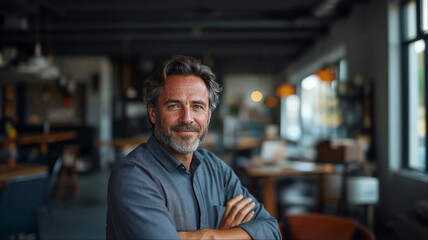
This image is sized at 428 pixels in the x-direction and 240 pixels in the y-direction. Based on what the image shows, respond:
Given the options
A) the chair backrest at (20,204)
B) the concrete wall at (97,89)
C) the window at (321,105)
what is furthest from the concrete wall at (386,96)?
the concrete wall at (97,89)

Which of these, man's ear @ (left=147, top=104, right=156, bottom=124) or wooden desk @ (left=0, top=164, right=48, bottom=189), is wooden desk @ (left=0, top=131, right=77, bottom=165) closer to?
wooden desk @ (left=0, top=164, right=48, bottom=189)

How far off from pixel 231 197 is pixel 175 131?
1.50ft

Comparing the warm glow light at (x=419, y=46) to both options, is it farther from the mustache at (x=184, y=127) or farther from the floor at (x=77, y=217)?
the floor at (x=77, y=217)

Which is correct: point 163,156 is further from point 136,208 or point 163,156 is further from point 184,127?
point 136,208

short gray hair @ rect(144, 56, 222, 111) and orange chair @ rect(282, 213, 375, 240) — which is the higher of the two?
short gray hair @ rect(144, 56, 222, 111)

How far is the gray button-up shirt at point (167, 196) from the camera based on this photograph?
1.30m

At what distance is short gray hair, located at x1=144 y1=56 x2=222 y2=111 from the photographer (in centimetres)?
153

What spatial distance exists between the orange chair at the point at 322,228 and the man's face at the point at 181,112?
1.08 m

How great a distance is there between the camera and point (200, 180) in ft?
5.27

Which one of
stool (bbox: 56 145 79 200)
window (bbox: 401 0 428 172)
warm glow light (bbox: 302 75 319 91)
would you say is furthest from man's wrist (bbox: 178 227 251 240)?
warm glow light (bbox: 302 75 319 91)

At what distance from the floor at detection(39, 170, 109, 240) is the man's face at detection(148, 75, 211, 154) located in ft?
7.49

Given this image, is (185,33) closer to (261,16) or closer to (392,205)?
(261,16)

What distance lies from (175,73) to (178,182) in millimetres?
476

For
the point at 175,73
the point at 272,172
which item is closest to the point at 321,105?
the point at 272,172
